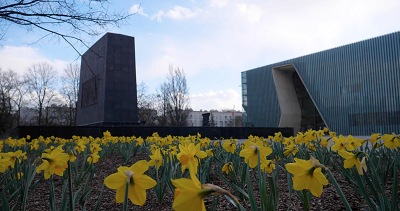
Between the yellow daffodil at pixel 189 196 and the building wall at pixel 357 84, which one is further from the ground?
the building wall at pixel 357 84

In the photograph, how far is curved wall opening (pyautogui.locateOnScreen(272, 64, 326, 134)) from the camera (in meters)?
28.5

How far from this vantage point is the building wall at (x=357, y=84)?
70.1 ft

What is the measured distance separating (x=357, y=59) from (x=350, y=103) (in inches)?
158

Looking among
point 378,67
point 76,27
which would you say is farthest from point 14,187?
point 378,67

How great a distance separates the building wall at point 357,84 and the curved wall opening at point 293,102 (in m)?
0.82

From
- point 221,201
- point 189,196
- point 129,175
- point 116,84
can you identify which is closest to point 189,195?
point 189,196

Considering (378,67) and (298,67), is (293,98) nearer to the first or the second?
(298,67)

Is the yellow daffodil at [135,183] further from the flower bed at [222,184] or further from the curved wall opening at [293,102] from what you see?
the curved wall opening at [293,102]

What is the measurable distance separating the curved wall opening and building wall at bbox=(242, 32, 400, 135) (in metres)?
0.82

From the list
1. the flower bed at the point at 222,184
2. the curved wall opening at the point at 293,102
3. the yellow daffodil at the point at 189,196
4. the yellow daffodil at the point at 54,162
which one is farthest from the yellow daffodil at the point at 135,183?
the curved wall opening at the point at 293,102

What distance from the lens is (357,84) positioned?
2341 centimetres

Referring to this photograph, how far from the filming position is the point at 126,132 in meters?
10.8

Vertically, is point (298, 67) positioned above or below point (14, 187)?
above

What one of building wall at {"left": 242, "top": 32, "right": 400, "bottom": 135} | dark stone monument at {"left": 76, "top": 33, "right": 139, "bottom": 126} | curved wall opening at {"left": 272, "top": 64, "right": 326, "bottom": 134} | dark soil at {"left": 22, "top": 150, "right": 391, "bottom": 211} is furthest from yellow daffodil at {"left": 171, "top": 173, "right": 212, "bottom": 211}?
curved wall opening at {"left": 272, "top": 64, "right": 326, "bottom": 134}
